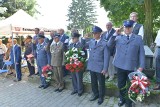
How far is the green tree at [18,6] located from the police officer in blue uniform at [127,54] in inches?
931

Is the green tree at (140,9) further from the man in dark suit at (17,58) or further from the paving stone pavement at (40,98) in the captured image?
the man in dark suit at (17,58)

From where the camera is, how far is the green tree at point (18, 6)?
2952 centimetres

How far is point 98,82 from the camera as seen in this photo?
7.44 m

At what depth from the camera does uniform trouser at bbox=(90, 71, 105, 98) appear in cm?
716

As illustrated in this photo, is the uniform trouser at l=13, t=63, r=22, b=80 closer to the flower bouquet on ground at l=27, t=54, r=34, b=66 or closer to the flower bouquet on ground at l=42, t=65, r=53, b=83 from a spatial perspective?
the flower bouquet on ground at l=27, t=54, r=34, b=66

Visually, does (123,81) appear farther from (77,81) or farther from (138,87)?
(77,81)

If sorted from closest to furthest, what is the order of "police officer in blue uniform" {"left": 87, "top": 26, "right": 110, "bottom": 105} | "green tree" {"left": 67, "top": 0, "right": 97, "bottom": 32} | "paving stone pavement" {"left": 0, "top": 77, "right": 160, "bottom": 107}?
"police officer in blue uniform" {"left": 87, "top": 26, "right": 110, "bottom": 105}
"paving stone pavement" {"left": 0, "top": 77, "right": 160, "bottom": 107}
"green tree" {"left": 67, "top": 0, "right": 97, "bottom": 32}

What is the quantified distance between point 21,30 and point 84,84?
4.81 metres

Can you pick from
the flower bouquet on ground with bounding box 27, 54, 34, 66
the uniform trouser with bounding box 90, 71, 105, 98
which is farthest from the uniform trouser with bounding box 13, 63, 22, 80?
the uniform trouser with bounding box 90, 71, 105, 98

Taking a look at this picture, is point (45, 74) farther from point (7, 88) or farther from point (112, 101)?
point (112, 101)

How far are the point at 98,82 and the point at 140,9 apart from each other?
43.6 ft

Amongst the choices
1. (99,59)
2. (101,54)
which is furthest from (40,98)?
(101,54)

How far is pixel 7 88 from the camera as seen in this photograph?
9906 millimetres

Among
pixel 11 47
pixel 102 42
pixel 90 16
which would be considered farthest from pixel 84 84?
pixel 90 16
